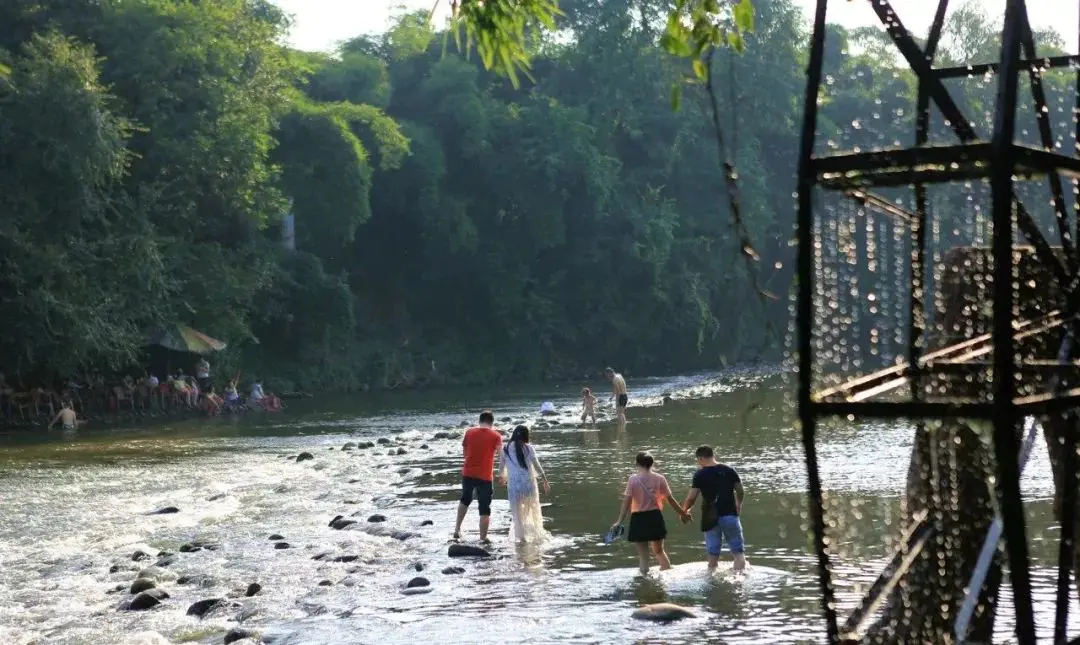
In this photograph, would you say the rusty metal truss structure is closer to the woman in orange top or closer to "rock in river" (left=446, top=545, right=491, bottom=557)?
the woman in orange top

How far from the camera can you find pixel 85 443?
1377 inches

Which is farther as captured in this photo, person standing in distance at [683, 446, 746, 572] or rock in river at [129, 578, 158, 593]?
rock in river at [129, 578, 158, 593]

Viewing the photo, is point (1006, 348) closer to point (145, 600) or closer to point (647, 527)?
point (647, 527)

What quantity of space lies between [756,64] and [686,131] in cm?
511

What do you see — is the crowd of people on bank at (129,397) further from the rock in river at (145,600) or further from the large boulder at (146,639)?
the large boulder at (146,639)

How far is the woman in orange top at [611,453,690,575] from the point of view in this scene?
47.5 feet

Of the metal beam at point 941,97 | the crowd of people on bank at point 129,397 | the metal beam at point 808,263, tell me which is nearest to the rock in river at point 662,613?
the metal beam at point 941,97

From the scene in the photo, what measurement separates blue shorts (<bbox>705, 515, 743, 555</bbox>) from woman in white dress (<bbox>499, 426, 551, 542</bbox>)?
2.82m

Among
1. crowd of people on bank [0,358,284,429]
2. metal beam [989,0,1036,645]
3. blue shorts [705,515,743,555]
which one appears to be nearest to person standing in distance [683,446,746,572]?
blue shorts [705,515,743,555]

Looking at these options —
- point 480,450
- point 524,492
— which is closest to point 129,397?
point 480,450

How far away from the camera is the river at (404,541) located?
12.9 m

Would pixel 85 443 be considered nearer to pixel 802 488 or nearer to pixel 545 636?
pixel 802 488

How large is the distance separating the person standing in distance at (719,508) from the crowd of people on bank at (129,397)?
2895 centimetres

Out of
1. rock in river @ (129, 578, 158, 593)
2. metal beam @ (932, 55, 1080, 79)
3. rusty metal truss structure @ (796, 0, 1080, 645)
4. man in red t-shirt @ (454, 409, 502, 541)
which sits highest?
metal beam @ (932, 55, 1080, 79)
